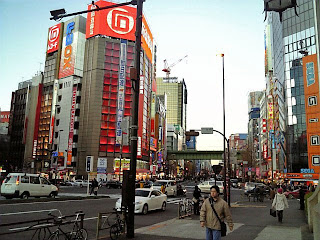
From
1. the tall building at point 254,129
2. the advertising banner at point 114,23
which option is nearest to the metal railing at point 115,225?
the advertising banner at point 114,23

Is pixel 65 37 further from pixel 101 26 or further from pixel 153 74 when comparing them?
pixel 153 74

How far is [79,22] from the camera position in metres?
97.8

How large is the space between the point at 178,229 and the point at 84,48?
9011 centimetres

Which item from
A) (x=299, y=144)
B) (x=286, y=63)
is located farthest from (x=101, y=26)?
(x=299, y=144)

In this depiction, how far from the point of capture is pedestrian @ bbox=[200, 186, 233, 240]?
22.2 feet

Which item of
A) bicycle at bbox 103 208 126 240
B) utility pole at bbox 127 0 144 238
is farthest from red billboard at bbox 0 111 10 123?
bicycle at bbox 103 208 126 240

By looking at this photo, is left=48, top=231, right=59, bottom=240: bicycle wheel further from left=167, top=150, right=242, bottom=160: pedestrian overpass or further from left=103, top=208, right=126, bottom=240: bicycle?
left=167, top=150, right=242, bottom=160: pedestrian overpass

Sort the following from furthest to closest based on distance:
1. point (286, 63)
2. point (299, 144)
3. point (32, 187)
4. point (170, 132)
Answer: point (170, 132), point (286, 63), point (299, 144), point (32, 187)

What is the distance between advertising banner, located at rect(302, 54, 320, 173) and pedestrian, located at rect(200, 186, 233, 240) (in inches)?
2297

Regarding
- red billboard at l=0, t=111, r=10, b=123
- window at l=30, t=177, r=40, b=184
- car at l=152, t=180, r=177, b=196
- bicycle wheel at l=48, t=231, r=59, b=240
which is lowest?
Answer: car at l=152, t=180, r=177, b=196

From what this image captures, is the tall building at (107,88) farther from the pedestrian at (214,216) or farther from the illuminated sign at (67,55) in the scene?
the pedestrian at (214,216)

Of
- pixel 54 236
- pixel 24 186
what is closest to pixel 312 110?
pixel 24 186

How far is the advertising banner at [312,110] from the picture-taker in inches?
Result: 2331

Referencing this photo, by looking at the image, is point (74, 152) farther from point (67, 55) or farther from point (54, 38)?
point (54, 38)
